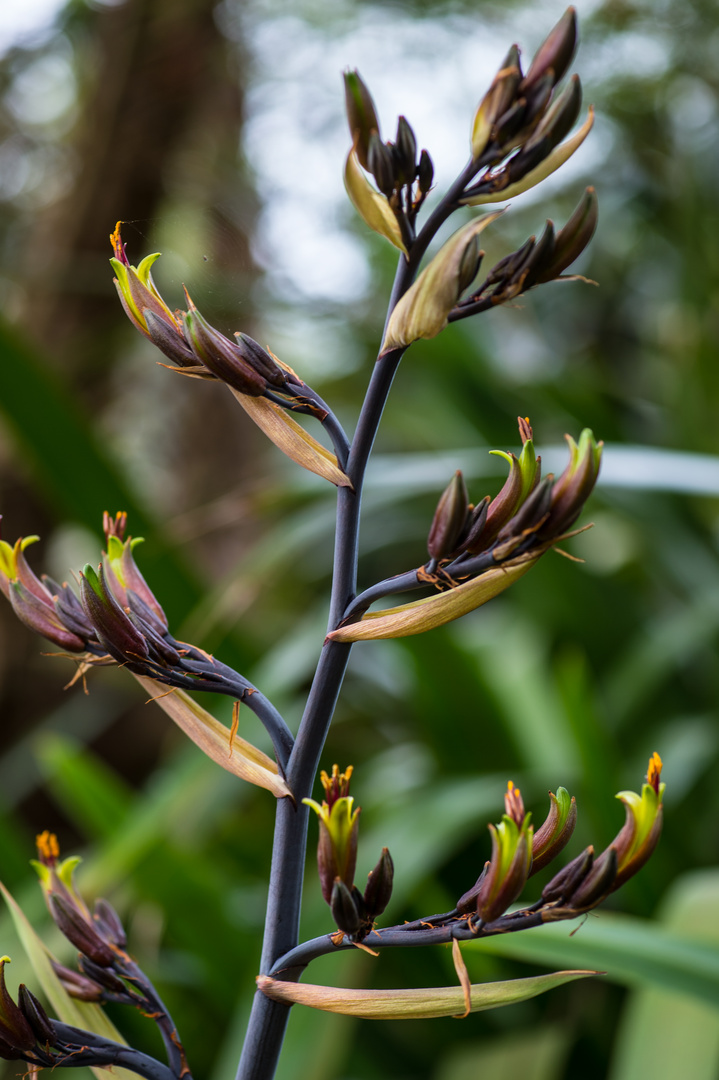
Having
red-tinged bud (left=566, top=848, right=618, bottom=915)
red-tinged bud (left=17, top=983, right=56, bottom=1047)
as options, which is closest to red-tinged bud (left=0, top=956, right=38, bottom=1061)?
red-tinged bud (left=17, top=983, right=56, bottom=1047)

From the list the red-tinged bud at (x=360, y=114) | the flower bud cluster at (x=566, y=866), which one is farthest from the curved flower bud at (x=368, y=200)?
the flower bud cluster at (x=566, y=866)

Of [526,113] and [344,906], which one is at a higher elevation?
[526,113]

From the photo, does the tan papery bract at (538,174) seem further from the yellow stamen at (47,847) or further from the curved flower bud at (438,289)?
the yellow stamen at (47,847)

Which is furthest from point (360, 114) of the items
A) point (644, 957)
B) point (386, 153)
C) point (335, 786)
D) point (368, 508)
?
point (368, 508)

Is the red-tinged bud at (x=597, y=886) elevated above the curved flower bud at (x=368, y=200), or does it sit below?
below

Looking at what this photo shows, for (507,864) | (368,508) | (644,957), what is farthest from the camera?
(368,508)

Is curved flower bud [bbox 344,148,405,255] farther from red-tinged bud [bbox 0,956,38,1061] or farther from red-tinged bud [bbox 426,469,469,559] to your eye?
red-tinged bud [bbox 0,956,38,1061]

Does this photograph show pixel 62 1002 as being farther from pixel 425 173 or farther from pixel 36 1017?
pixel 425 173
